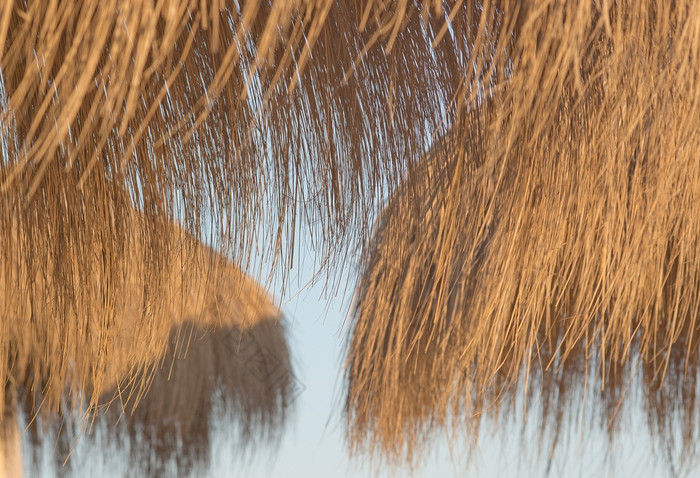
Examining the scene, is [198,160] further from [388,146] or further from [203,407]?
[203,407]

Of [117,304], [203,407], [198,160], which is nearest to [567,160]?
[198,160]

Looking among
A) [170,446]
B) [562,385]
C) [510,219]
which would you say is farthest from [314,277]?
[170,446]

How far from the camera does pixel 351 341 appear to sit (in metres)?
2.02

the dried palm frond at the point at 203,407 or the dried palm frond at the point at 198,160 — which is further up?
the dried palm frond at the point at 198,160

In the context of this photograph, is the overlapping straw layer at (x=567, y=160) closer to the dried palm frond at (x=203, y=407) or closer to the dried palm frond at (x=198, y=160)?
the dried palm frond at (x=198, y=160)

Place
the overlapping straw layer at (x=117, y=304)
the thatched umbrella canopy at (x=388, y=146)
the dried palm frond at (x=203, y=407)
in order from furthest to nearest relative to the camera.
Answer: the dried palm frond at (x=203, y=407) < the overlapping straw layer at (x=117, y=304) < the thatched umbrella canopy at (x=388, y=146)

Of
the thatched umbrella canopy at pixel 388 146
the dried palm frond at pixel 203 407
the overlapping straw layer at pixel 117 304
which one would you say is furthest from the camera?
the dried palm frond at pixel 203 407

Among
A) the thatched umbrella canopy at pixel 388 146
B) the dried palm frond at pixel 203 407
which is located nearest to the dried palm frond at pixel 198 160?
the thatched umbrella canopy at pixel 388 146

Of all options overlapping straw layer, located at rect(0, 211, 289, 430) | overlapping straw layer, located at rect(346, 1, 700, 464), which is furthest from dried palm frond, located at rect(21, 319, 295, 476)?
overlapping straw layer, located at rect(346, 1, 700, 464)

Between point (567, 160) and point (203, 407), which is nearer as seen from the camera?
point (567, 160)

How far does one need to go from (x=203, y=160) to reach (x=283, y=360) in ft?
5.99

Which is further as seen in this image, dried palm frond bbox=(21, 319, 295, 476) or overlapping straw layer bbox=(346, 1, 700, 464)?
dried palm frond bbox=(21, 319, 295, 476)

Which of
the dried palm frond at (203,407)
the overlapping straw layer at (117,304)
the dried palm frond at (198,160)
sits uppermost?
the dried palm frond at (198,160)

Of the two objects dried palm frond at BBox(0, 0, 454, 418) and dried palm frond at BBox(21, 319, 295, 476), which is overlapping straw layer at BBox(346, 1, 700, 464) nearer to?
dried palm frond at BBox(0, 0, 454, 418)
